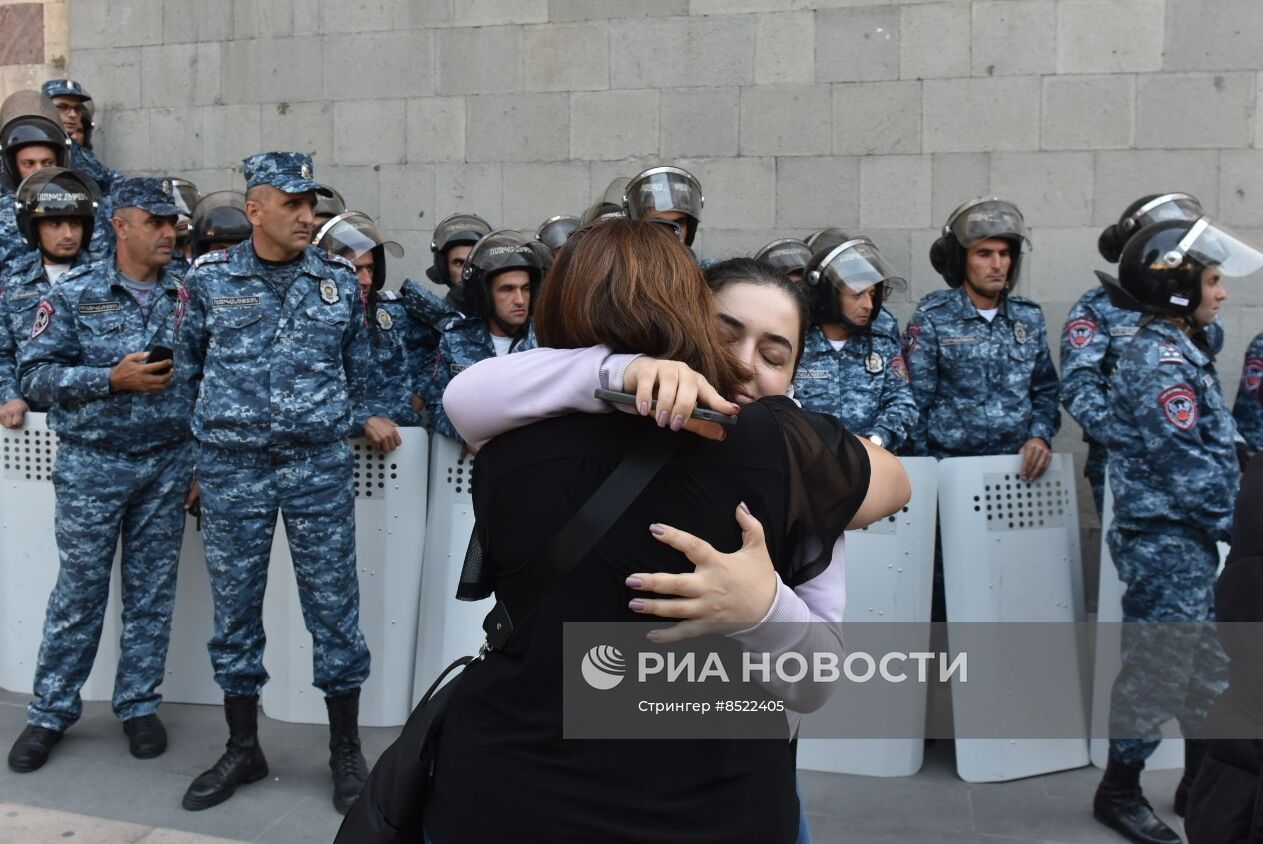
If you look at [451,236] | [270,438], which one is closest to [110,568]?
[270,438]

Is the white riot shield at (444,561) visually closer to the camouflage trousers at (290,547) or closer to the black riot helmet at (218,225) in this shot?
the camouflage trousers at (290,547)

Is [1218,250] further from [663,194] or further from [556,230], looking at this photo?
[556,230]

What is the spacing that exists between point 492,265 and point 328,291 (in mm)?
933

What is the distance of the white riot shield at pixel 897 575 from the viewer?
173 inches

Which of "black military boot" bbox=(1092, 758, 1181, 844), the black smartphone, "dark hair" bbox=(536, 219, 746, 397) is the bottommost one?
"black military boot" bbox=(1092, 758, 1181, 844)

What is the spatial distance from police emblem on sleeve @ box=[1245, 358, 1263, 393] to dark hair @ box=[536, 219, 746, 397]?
4.27 metres

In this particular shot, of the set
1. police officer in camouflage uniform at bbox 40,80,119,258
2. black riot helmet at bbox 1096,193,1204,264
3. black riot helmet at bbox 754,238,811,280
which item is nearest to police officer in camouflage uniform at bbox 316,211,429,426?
Answer: black riot helmet at bbox 754,238,811,280

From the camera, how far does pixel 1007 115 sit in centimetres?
604

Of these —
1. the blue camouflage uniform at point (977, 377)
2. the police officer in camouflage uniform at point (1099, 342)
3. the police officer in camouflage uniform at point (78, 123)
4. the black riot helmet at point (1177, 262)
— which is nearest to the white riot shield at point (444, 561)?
the blue camouflage uniform at point (977, 377)

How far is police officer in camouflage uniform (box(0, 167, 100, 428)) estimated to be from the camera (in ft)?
16.3

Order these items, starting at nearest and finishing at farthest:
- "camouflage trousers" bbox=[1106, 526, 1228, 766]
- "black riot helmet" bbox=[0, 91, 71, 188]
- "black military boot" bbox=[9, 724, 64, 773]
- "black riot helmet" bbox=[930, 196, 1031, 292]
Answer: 1. "camouflage trousers" bbox=[1106, 526, 1228, 766]
2. "black military boot" bbox=[9, 724, 64, 773]
3. "black riot helmet" bbox=[930, 196, 1031, 292]
4. "black riot helmet" bbox=[0, 91, 71, 188]

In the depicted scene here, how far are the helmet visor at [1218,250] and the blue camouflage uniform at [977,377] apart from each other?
3.66 feet

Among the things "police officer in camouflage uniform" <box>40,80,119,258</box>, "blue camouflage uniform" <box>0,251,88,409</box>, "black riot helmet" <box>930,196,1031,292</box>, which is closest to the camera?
"blue camouflage uniform" <box>0,251,88,409</box>

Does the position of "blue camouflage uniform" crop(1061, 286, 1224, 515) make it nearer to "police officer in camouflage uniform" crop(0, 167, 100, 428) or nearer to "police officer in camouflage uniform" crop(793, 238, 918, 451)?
"police officer in camouflage uniform" crop(793, 238, 918, 451)
